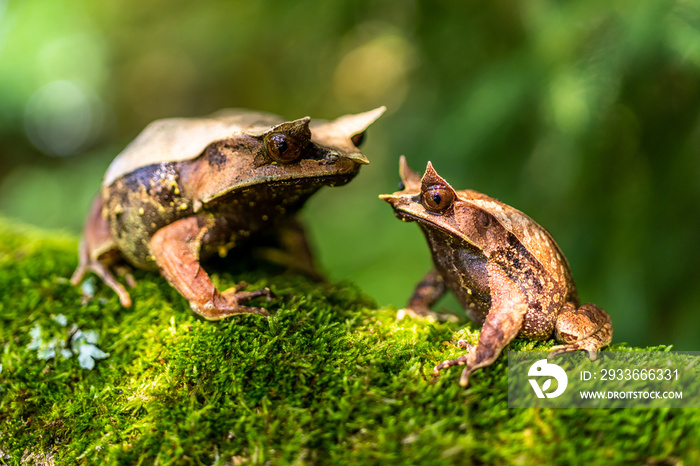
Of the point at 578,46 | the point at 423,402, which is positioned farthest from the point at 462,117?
the point at 423,402

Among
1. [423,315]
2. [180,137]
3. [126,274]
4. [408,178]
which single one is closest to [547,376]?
[423,315]

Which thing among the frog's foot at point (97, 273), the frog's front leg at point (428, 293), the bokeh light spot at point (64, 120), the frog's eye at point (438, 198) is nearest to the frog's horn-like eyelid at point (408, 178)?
the frog's eye at point (438, 198)

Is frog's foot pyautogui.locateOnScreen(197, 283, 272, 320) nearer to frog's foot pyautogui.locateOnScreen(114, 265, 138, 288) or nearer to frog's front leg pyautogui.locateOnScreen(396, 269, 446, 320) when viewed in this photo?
frog's foot pyautogui.locateOnScreen(114, 265, 138, 288)

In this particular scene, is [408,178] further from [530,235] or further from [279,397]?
[279,397]

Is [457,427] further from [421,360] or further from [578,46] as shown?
[578,46]

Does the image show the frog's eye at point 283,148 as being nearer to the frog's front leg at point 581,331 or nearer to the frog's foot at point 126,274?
the frog's foot at point 126,274

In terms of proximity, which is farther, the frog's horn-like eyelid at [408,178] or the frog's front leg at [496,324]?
the frog's horn-like eyelid at [408,178]

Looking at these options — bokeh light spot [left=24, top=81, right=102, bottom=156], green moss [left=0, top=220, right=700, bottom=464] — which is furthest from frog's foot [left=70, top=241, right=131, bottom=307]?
bokeh light spot [left=24, top=81, right=102, bottom=156]
